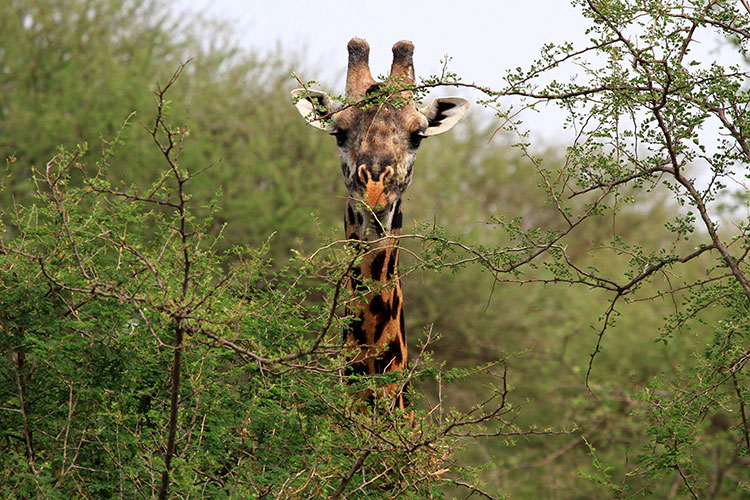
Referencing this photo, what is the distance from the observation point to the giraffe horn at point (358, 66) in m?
6.96

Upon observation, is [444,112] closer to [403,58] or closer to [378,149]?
[403,58]

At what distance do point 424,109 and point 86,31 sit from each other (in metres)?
14.7

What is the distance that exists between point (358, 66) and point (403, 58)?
12.1 inches

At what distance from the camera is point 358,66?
7062 mm

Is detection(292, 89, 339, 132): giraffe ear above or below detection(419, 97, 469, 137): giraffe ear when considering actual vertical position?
below

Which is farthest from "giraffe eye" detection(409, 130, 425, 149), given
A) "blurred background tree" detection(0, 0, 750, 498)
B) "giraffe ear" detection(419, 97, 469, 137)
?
"blurred background tree" detection(0, 0, 750, 498)

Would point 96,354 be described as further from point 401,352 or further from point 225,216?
point 225,216

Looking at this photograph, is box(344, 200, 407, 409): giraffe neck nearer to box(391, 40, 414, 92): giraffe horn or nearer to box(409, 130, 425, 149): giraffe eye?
box(409, 130, 425, 149): giraffe eye

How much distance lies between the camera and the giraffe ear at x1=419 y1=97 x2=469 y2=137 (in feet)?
23.0

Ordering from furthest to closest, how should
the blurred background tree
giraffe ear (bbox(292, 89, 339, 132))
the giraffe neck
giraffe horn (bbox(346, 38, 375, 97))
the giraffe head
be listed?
the blurred background tree
giraffe horn (bbox(346, 38, 375, 97))
the giraffe neck
the giraffe head
giraffe ear (bbox(292, 89, 339, 132))

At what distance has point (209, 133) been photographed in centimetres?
1919

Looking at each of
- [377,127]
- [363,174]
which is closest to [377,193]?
[363,174]

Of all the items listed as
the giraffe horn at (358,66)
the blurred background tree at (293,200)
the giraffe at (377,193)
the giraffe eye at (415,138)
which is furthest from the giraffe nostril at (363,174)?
the blurred background tree at (293,200)

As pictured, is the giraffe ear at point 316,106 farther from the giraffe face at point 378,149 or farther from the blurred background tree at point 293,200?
the blurred background tree at point 293,200
